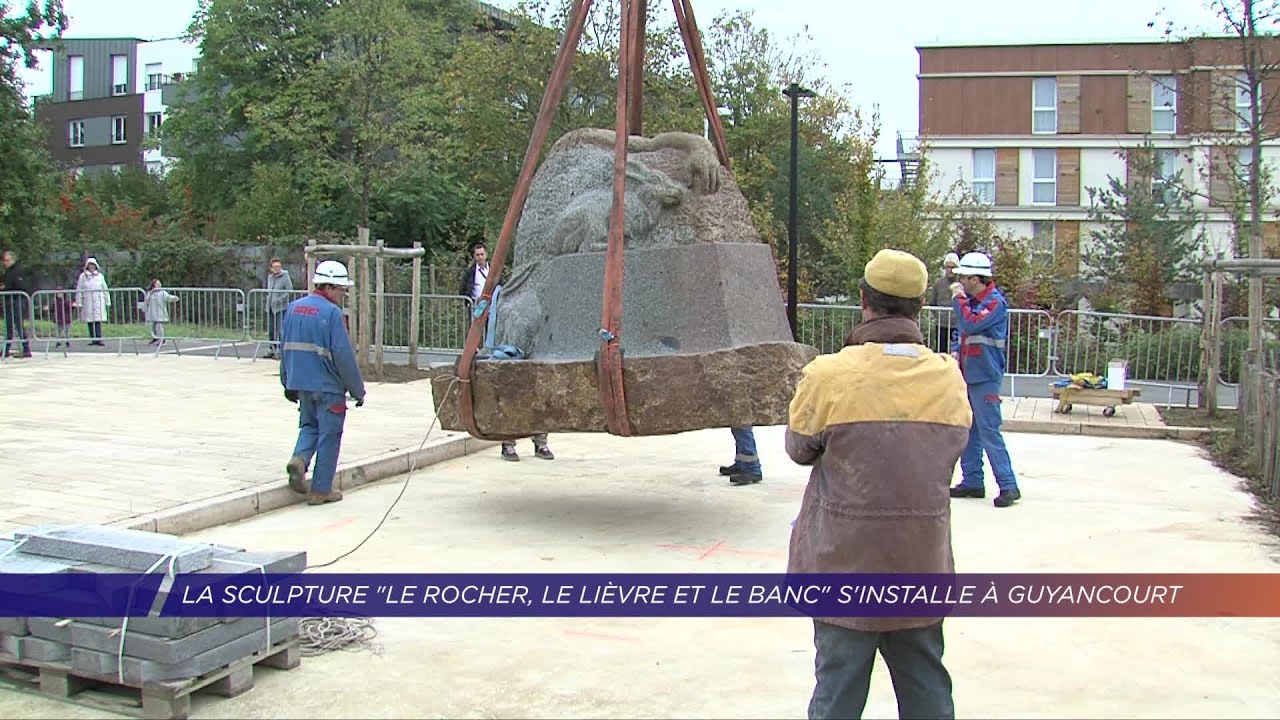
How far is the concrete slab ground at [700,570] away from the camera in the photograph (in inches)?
180

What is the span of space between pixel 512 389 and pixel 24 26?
70.5 ft

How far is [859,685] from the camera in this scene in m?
3.45

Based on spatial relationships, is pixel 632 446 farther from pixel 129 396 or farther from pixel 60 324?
pixel 60 324

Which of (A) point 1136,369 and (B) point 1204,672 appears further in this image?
(A) point 1136,369

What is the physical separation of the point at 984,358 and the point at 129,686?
6.52m

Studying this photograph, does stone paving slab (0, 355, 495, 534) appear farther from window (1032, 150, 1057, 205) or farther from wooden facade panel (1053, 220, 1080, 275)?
window (1032, 150, 1057, 205)

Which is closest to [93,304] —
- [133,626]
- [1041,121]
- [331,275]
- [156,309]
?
[156,309]

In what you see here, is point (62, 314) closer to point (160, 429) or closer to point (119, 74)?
point (160, 429)

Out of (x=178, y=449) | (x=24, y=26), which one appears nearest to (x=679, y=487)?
(x=178, y=449)

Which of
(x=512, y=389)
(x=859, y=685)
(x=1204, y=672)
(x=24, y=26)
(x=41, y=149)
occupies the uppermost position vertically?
(x=24, y=26)

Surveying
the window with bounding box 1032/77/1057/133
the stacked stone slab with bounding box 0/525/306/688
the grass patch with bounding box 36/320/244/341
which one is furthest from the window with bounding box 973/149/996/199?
the stacked stone slab with bounding box 0/525/306/688

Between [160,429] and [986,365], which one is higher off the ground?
[986,365]

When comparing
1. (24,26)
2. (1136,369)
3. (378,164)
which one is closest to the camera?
(1136,369)

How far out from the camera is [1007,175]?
127 ft
